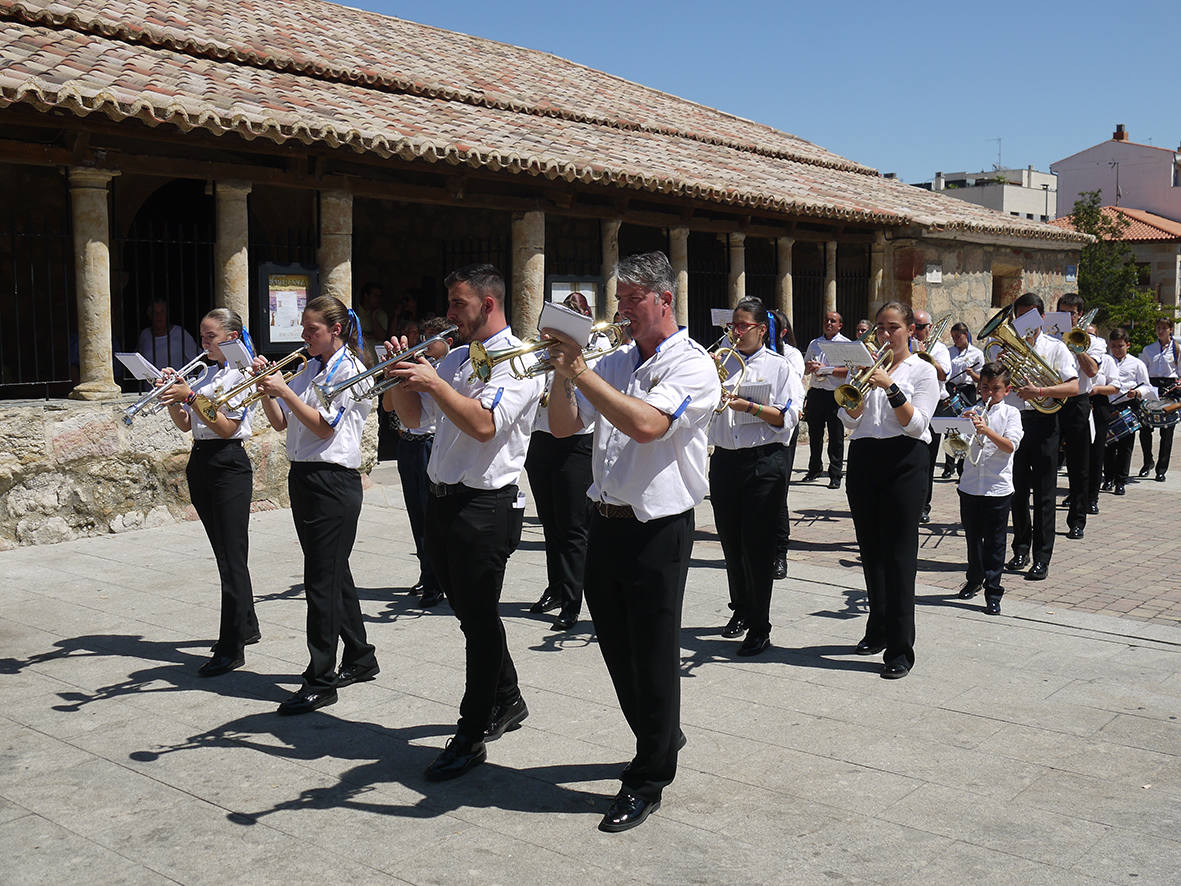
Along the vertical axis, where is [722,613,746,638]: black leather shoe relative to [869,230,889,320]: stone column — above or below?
below

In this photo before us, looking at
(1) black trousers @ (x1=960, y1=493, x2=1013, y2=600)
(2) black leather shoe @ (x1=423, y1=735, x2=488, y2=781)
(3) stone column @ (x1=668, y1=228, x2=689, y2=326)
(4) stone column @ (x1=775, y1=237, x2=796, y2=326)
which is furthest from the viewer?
(4) stone column @ (x1=775, y1=237, x2=796, y2=326)

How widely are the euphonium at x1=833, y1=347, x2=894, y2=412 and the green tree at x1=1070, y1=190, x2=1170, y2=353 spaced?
28.1 m

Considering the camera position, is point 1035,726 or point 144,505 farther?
point 144,505

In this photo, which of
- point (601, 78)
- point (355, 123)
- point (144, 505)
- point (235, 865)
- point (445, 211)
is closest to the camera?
point (235, 865)

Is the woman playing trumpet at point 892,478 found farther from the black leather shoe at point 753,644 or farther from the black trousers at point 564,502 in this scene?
the black trousers at point 564,502

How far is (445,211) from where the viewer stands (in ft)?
51.8

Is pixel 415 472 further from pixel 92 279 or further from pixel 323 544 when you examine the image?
pixel 92 279

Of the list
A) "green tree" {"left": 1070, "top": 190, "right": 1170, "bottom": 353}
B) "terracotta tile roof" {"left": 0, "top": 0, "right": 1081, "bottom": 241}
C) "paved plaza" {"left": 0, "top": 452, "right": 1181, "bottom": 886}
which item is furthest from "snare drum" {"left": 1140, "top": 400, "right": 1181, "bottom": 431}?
"green tree" {"left": 1070, "top": 190, "right": 1170, "bottom": 353}

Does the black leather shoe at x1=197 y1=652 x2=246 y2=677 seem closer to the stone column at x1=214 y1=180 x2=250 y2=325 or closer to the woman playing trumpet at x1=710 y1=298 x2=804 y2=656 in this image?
the woman playing trumpet at x1=710 y1=298 x2=804 y2=656

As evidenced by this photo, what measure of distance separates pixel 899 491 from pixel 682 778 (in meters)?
1.99

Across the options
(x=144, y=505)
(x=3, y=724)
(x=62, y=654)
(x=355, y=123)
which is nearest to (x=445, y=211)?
(x=355, y=123)

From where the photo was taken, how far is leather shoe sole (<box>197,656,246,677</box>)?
544 cm

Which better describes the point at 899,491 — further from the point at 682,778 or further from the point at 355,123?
the point at 355,123

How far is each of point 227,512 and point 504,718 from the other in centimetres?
193
